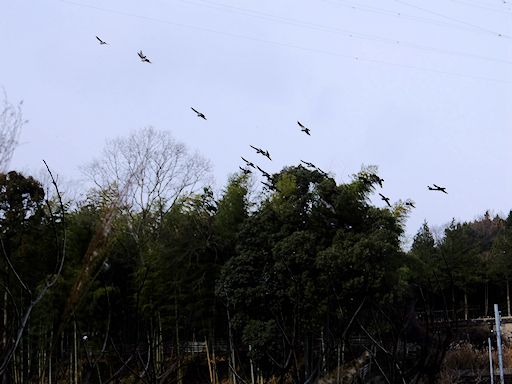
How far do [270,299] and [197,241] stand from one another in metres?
2.04

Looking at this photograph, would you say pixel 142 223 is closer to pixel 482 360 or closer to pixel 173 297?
pixel 173 297

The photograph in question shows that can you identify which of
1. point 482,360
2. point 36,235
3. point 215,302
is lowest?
point 482,360

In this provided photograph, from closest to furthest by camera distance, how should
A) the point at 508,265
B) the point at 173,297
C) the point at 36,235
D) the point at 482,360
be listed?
the point at 36,235
the point at 173,297
the point at 482,360
the point at 508,265

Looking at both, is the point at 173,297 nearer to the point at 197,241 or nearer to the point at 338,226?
the point at 197,241

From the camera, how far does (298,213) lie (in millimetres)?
13062

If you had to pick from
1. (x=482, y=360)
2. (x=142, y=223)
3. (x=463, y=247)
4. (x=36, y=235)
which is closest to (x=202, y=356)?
(x=142, y=223)

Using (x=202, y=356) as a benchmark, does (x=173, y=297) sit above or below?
above

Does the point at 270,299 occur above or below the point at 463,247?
below

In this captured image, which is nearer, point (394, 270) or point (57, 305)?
point (57, 305)

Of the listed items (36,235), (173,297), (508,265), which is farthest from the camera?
(508,265)

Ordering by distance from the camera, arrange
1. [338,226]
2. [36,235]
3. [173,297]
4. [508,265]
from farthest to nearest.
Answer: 1. [508,265]
2. [338,226]
3. [173,297]
4. [36,235]

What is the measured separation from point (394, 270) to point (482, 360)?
12.4 feet

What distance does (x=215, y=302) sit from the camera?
1311cm

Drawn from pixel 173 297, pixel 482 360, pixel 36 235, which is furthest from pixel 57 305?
pixel 482 360
